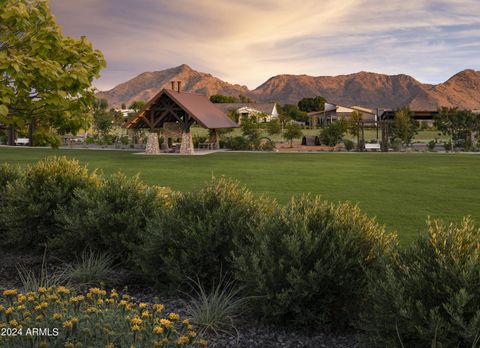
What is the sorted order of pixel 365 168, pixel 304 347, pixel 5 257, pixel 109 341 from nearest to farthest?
pixel 109 341, pixel 304 347, pixel 5 257, pixel 365 168

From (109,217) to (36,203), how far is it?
6.15 feet

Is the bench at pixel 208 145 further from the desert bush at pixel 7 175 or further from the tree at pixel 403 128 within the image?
the desert bush at pixel 7 175

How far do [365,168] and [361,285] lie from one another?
2209cm

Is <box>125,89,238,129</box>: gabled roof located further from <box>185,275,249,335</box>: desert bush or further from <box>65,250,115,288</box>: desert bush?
<box>185,275,249,335</box>: desert bush

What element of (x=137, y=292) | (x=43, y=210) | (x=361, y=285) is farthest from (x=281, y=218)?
(x=43, y=210)

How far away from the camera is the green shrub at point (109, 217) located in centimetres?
768

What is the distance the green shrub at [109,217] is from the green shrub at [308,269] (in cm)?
236

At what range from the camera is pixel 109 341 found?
13.9 ft

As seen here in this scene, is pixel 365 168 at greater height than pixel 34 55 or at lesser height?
lesser

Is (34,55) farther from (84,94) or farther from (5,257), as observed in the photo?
(5,257)

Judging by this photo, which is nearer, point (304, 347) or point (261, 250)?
point (304, 347)

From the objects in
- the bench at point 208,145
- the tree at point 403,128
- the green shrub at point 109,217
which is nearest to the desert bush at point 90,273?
the green shrub at point 109,217

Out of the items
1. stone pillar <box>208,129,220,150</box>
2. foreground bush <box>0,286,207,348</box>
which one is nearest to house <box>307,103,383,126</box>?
stone pillar <box>208,129,220,150</box>

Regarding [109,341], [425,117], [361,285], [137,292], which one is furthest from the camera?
[425,117]
